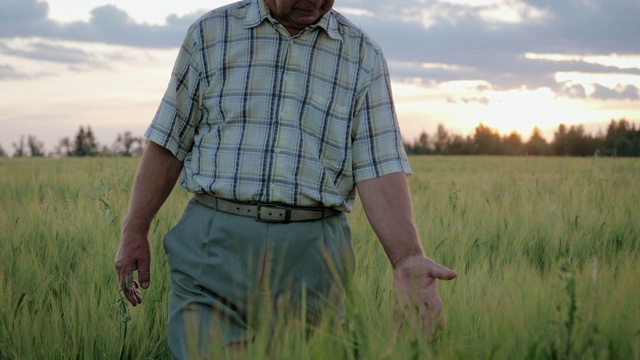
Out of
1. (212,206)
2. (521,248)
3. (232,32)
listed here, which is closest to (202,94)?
(232,32)

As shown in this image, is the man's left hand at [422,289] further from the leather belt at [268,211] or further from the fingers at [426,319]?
the leather belt at [268,211]

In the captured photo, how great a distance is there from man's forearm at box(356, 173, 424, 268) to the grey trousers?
0.40 ft

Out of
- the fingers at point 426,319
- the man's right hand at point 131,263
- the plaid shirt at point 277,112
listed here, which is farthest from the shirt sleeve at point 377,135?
the man's right hand at point 131,263

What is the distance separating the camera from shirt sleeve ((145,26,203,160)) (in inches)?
94.8

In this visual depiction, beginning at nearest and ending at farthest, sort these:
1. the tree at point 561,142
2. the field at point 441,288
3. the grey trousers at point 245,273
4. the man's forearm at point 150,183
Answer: the field at point 441,288 < the grey trousers at point 245,273 < the man's forearm at point 150,183 < the tree at point 561,142

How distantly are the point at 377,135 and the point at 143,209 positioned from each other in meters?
0.78

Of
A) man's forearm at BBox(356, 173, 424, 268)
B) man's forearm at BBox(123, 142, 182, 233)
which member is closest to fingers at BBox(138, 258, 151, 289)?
man's forearm at BBox(123, 142, 182, 233)

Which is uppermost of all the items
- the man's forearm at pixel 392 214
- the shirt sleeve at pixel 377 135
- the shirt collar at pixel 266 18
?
the shirt collar at pixel 266 18

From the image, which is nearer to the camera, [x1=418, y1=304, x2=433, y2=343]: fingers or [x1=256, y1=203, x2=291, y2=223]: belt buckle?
[x1=418, y1=304, x2=433, y2=343]: fingers

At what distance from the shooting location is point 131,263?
2.51 m

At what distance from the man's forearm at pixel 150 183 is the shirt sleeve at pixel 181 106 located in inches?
1.8

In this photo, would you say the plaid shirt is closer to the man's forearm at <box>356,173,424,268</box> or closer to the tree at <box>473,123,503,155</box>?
the man's forearm at <box>356,173,424,268</box>

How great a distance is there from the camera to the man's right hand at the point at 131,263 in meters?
2.50

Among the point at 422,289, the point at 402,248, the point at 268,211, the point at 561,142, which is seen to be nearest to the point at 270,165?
the point at 268,211
